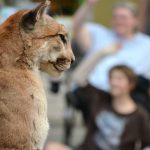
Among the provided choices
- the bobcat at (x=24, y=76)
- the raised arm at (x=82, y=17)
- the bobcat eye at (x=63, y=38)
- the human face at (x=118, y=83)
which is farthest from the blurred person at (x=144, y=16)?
the bobcat at (x=24, y=76)

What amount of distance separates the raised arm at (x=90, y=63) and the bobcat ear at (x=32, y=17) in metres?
3.54

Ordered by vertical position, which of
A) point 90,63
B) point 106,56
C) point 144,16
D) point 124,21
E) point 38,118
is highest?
point 38,118

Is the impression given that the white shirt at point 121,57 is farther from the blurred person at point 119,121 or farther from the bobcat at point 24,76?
the bobcat at point 24,76

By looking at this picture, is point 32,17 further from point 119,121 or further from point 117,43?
point 117,43

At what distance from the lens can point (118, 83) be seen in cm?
596

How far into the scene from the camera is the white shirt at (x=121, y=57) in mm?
6326

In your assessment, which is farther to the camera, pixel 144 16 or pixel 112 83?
pixel 144 16

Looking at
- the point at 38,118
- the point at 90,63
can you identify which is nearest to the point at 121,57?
the point at 90,63

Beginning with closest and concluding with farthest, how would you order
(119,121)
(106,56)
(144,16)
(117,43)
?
(119,121), (106,56), (117,43), (144,16)

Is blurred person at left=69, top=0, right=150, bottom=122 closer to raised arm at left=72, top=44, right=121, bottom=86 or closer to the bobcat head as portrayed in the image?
raised arm at left=72, top=44, right=121, bottom=86

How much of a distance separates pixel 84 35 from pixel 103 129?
1102mm

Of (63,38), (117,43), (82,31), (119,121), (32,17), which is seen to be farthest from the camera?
(82,31)

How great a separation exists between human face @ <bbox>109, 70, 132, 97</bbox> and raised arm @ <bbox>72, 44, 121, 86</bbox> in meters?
0.44

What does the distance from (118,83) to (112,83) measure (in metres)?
0.05
